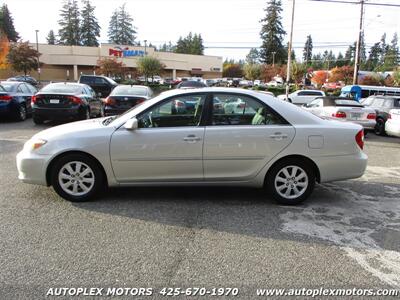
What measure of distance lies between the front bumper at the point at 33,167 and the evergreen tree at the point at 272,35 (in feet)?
257

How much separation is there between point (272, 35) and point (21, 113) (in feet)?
239

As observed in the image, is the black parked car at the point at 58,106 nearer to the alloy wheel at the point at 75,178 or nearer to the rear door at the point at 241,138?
the alloy wheel at the point at 75,178

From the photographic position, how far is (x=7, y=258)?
356 cm

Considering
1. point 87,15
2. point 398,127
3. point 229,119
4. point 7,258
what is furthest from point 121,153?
point 87,15

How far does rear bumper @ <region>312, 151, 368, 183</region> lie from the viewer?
5.18 m

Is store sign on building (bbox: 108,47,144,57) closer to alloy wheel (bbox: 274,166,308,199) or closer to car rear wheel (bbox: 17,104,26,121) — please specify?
car rear wheel (bbox: 17,104,26,121)

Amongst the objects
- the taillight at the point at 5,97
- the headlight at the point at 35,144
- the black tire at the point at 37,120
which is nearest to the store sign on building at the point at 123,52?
the taillight at the point at 5,97

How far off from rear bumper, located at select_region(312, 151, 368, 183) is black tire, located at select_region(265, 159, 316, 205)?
0.15 meters

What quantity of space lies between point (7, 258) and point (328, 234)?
3352 mm

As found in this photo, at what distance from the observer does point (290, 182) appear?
5227 millimetres

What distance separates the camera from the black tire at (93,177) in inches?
198

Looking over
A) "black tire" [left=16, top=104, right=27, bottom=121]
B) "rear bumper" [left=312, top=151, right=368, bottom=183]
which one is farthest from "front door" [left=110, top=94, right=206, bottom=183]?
"black tire" [left=16, top=104, right=27, bottom=121]

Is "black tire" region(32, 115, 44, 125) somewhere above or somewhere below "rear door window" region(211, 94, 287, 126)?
below

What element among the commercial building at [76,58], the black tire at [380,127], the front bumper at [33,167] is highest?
the commercial building at [76,58]
